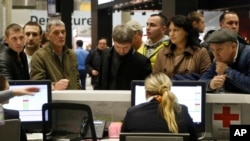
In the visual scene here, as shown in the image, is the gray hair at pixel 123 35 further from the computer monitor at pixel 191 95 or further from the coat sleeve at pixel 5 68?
the coat sleeve at pixel 5 68

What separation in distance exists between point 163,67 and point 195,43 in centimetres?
35

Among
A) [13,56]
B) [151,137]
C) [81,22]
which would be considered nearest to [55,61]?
[13,56]

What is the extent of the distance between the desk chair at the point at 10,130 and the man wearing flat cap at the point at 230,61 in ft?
4.93

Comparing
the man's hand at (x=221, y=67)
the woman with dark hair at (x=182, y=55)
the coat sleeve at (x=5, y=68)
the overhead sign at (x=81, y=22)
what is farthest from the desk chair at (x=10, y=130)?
the overhead sign at (x=81, y=22)

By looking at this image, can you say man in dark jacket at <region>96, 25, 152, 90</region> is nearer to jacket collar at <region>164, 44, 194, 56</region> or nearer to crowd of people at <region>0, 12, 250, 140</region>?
crowd of people at <region>0, 12, 250, 140</region>

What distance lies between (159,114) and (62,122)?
3.78 feet

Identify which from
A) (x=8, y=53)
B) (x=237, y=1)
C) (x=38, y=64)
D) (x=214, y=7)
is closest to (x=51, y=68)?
(x=38, y=64)

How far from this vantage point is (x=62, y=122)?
13.5 feet

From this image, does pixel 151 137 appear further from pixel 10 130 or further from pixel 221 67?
pixel 221 67

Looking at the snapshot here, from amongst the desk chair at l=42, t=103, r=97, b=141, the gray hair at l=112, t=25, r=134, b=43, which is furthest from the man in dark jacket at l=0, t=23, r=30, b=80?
the gray hair at l=112, t=25, r=134, b=43

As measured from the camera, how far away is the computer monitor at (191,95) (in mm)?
3844

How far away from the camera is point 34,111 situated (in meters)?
4.03

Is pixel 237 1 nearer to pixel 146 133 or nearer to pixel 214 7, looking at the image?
pixel 214 7

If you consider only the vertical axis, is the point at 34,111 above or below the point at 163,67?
below
